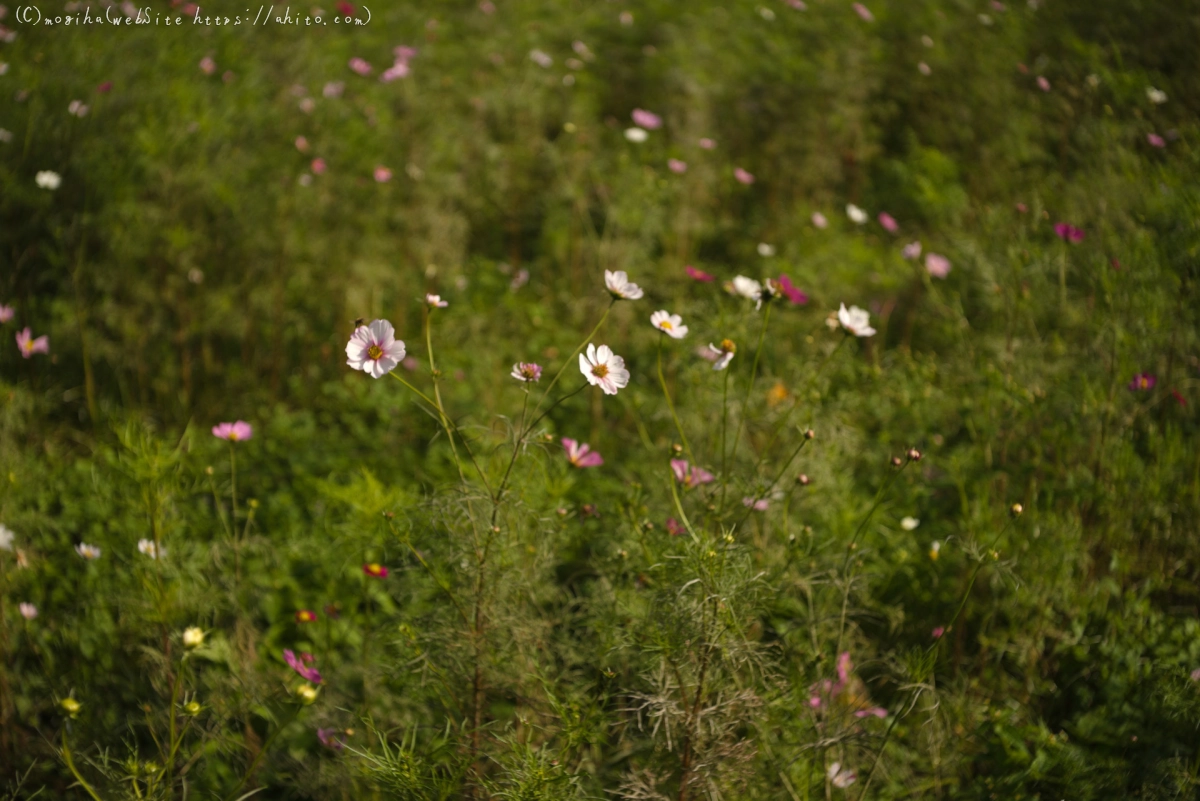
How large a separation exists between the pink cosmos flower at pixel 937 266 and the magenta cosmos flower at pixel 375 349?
230cm

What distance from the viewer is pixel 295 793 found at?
1517 mm

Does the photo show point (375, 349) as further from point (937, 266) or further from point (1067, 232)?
point (937, 266)

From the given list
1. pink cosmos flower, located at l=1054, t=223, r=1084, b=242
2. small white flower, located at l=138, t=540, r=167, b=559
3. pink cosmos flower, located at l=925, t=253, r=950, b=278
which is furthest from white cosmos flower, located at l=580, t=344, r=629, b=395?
pink cosmos flower, located at l=925, t=253, r=950, b=278

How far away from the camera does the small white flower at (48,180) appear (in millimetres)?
2305

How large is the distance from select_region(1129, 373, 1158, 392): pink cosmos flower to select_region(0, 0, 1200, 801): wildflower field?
0.07 ft

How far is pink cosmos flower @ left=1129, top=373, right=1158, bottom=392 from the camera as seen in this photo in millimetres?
1856

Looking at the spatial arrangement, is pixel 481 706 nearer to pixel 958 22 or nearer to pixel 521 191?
pixel 521 191

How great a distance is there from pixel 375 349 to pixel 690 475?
662 mm

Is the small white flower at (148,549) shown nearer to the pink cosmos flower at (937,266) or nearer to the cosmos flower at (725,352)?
the cosmos flower at (725,352)

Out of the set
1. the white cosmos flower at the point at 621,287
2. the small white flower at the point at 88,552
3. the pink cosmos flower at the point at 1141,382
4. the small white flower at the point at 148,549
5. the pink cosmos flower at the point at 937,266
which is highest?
the white cosmos flower at the point at 621,287

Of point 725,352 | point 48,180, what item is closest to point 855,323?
point 725,352

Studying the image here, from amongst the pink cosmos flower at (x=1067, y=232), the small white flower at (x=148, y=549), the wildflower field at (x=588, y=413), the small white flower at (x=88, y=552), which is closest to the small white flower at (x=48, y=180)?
the wildflower field at (x=588, y=413)

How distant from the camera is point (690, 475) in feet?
4.93

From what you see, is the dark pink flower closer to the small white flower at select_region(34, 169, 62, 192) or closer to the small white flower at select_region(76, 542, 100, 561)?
the small white flower at select_region(76, 542, 100, 561)
